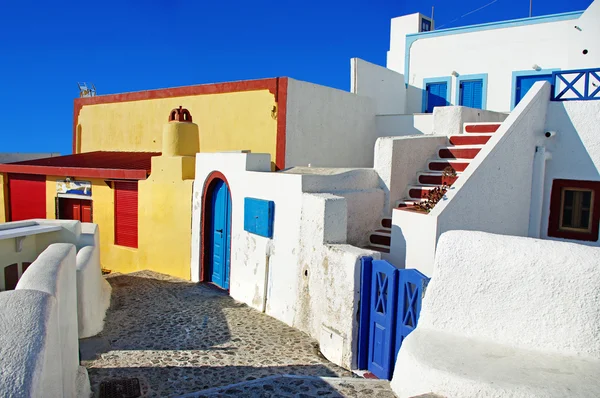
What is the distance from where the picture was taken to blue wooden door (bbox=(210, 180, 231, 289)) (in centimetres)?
974

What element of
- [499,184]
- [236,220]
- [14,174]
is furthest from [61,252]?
[14,174]

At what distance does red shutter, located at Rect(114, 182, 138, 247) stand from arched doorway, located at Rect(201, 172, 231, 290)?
2.90 meters

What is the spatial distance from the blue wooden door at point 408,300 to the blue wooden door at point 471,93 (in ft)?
35.6

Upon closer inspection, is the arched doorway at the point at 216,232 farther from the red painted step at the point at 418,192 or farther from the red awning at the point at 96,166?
the red painted step at the point at 418,192

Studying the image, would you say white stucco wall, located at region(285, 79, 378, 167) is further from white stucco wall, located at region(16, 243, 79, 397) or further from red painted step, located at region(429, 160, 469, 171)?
white stucco wall, located at region(16, 243, 79, 397)

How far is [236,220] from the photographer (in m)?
9.25

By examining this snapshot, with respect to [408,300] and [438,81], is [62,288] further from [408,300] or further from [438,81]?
[438,81]

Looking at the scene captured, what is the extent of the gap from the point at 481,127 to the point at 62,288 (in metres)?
7.69

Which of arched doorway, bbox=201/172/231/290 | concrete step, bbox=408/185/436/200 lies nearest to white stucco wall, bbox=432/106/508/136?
concrete step, bbox=408/185/436/200

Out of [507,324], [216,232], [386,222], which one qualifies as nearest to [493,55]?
[386,222]

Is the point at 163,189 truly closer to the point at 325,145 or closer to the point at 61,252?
the point at 325,145

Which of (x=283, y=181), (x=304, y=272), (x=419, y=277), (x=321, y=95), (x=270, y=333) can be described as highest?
(x=321, y=95)

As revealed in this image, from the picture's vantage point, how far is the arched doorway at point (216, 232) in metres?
9.75

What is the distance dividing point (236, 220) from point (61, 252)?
4415mm
